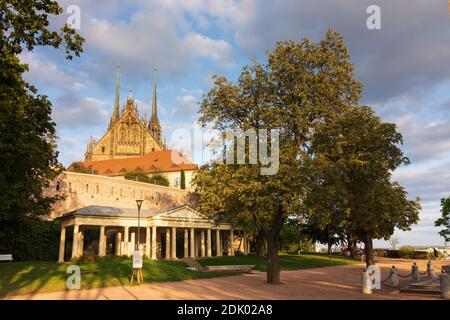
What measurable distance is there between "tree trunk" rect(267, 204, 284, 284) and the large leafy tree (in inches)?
600

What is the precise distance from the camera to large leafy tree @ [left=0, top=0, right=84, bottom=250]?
18.6 meters

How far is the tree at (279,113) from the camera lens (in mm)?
22531

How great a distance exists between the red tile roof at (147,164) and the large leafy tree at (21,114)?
71.7m

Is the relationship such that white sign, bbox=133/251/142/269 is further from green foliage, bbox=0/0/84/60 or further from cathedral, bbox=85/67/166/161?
cathedral, bbox=85/67/166/161

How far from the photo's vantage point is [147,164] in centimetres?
10519

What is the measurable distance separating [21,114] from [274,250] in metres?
17.3

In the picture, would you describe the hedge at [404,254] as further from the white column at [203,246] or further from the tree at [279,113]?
the tree at [279,113]

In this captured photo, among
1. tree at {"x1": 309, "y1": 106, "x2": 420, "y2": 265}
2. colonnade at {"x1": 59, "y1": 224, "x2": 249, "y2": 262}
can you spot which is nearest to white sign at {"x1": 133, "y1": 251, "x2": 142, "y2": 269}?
tree at {"x1": 309, "y1": 106, "x2": 420, "y2": 265}

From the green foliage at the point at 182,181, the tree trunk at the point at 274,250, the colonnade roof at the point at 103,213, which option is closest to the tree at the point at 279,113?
the tree trunk at the point at 274,250

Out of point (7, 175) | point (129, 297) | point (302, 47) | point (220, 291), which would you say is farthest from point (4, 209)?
point (302, 47)

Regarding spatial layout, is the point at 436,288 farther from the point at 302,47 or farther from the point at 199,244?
the point at 199,244

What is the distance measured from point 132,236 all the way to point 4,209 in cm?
3187

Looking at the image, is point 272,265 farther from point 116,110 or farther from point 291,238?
point 116,110

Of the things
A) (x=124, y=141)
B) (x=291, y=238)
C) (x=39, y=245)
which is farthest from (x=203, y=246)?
(x=124, y=141)
